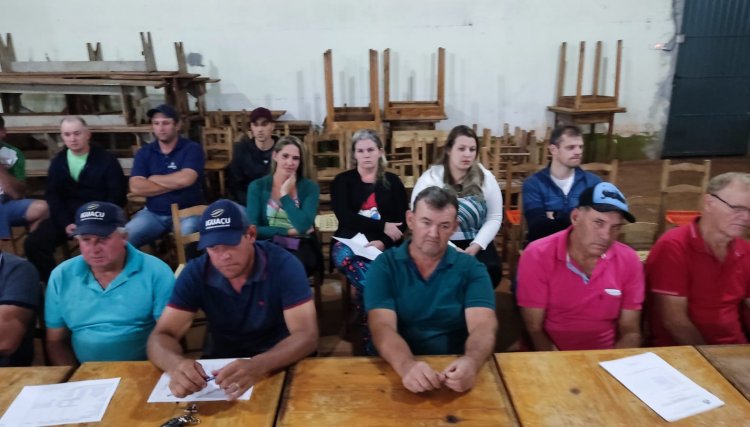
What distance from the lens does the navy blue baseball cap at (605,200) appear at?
1.70 m

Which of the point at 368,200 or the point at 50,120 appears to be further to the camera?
the point at 50,120

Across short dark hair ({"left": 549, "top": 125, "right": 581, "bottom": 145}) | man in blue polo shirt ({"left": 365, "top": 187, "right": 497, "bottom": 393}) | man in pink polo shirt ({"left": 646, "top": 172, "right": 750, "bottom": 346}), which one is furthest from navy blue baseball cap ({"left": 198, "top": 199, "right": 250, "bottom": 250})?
short dark hair ({"left": 549, "top": 125, "right": 581, "bottom": 145})

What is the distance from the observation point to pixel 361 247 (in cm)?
264

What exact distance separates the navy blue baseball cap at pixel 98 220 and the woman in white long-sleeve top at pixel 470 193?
1491mm

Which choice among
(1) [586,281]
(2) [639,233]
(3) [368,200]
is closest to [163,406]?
(1) [586,281]

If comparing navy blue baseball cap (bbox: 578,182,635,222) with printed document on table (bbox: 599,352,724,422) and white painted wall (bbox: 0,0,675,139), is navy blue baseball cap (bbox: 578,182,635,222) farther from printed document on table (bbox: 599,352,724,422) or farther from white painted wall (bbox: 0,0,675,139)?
white painted wall (bbox: 0,0,675,139)

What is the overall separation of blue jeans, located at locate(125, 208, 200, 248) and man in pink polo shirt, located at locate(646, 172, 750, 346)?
2.35 metres

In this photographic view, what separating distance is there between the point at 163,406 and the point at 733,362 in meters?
1.52

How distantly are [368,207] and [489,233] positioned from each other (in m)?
0.67

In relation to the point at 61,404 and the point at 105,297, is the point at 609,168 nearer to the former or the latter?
the point at 105,297

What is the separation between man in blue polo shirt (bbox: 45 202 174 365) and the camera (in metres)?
1.71

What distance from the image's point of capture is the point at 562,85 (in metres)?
5.99

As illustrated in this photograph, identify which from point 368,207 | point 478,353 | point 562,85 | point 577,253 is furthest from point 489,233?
point 562,85

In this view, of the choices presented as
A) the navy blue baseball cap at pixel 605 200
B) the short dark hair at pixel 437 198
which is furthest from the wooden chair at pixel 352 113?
the navy blue baseball cap at pixel 605 200
